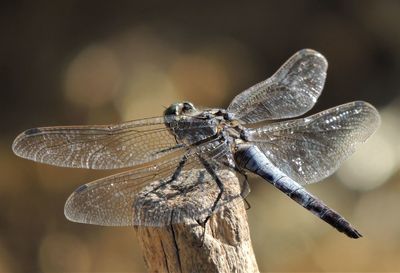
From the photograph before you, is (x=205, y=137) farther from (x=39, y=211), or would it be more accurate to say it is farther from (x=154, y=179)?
(x=39, y=211)

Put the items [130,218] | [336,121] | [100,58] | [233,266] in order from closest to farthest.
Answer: [233,266], [130,218], [336,121], [100,58]

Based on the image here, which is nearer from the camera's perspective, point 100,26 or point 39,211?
point 39,211

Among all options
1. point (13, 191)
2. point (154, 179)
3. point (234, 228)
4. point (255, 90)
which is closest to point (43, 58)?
point (13, 191)

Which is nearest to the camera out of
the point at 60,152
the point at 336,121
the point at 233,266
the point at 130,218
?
the point at 233,266

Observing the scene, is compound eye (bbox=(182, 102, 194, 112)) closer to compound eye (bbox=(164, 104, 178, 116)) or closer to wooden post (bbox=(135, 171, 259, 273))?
compound eye (bbox=(164, 104, 178, 116))

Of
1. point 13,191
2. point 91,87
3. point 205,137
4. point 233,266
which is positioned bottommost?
point 233,266

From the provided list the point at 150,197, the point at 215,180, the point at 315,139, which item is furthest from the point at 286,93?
the point at 150,197

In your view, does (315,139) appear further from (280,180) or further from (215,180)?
(215,180)
